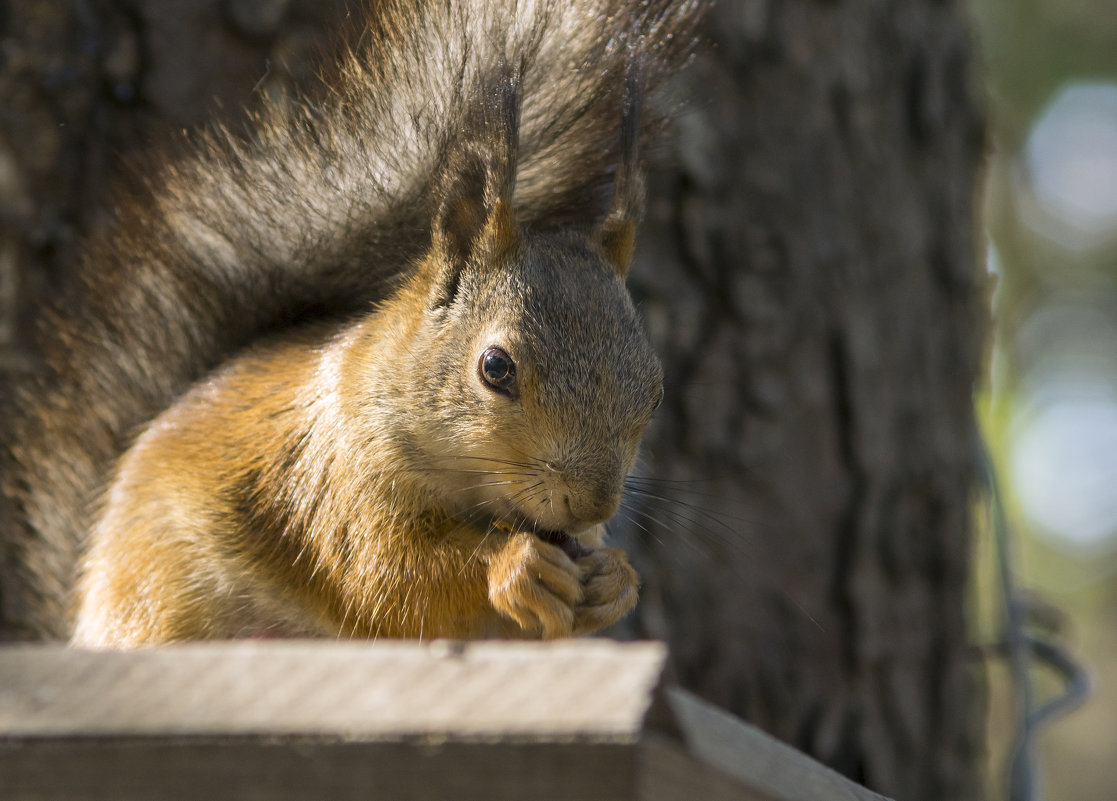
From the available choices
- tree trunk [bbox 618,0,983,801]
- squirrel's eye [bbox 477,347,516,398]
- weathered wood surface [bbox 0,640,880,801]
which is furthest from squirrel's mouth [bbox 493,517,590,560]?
weathered wood surface [bbox 0,640,880,801]

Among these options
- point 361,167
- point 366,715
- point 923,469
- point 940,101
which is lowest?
point 366,715

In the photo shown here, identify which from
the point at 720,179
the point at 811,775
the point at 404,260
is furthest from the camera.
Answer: the point at 720,179

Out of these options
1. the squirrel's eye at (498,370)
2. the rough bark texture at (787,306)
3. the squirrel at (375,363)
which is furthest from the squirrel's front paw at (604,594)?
the rough bark texture at (787,306)

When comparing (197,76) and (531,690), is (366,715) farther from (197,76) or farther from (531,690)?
(197,76)

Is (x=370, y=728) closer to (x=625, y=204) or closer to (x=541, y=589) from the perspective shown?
(x=541, y=589)

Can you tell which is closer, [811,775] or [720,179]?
[811,775]

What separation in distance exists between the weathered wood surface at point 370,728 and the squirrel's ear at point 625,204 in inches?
30.5

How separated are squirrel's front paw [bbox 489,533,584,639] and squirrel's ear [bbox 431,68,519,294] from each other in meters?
0.36

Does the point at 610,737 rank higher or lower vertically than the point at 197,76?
lower

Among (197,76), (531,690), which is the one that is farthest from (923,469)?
(531,690)

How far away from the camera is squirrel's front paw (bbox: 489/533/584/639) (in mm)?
1162

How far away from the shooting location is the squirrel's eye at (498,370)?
1.25 metres

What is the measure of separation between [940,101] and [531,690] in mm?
1901

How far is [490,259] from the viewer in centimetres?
133
